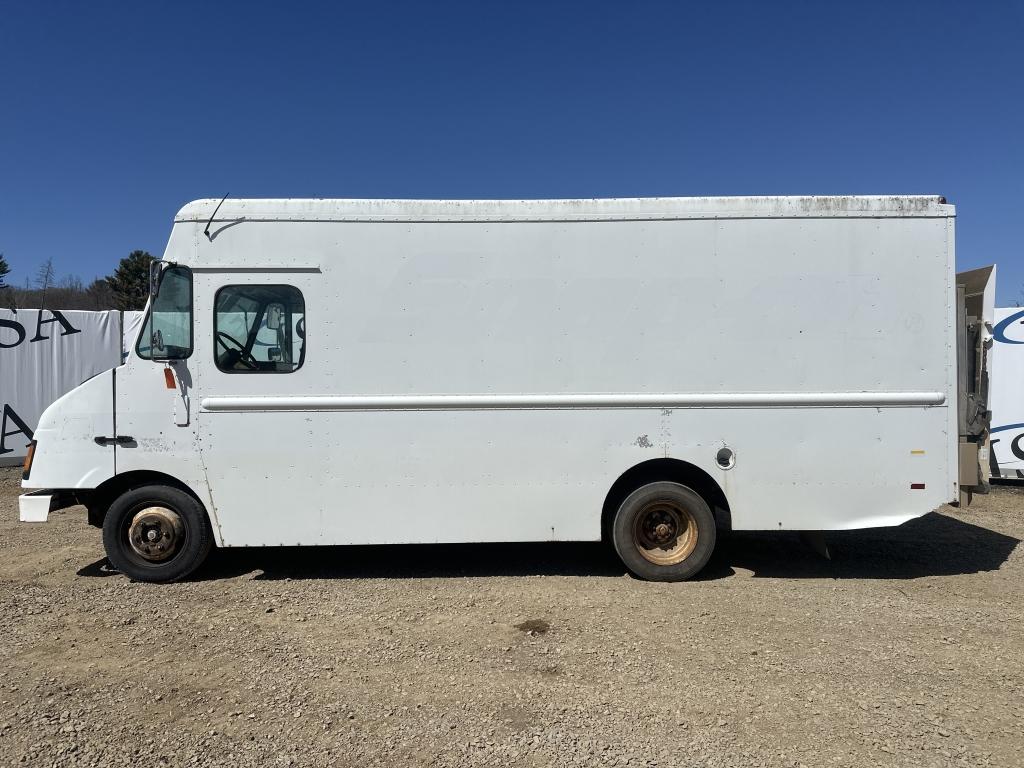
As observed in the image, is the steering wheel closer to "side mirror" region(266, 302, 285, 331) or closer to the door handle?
"side mirror" region(266, 302, 285, 331)

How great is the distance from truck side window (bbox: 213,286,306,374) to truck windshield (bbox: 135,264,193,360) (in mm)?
233

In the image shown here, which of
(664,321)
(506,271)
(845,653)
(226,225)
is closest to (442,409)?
(506,271)

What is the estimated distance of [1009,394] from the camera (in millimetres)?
9445

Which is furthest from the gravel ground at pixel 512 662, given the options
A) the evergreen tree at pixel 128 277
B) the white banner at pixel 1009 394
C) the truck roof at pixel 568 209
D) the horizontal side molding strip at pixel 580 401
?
the evergreen tree at pixel 128 277

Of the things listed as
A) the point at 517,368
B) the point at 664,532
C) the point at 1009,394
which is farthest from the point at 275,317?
the point at 1009,394

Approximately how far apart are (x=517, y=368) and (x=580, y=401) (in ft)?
1.85

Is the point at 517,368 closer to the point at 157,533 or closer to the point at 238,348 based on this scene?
the point at 238,348

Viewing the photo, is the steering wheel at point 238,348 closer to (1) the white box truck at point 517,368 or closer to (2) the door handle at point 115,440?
(1) the white box truck at point 517,368

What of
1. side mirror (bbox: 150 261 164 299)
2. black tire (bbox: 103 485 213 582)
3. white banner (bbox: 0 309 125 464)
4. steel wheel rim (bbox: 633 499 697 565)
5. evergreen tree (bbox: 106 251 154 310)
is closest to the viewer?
side mirror (bbox: 150 261 164 299)

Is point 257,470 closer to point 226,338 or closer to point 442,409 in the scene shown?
point 226,338

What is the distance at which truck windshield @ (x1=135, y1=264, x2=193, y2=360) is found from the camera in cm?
493

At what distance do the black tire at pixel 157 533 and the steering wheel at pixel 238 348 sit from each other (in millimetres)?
1182

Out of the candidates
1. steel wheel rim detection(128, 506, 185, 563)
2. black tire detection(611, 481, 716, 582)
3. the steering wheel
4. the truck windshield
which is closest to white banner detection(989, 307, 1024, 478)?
black tire detection(611, 481, 716, 582)

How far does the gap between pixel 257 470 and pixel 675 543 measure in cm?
346
